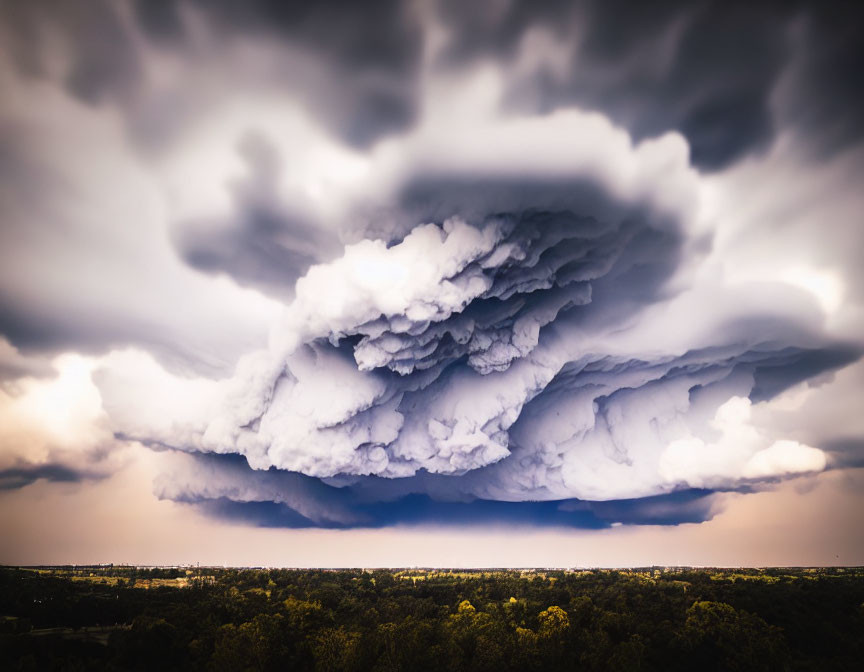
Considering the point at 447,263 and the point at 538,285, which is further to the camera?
the point at 538,285

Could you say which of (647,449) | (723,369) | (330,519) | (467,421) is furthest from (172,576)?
(723,369)

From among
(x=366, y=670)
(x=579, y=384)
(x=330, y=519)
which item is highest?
(x=579, y=384)

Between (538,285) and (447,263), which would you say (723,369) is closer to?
(538,285)

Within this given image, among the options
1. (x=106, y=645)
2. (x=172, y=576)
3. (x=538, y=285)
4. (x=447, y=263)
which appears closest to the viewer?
(x=106, y=645)

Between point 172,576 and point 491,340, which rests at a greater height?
point 491,340

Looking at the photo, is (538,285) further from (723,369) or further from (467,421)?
(723,369)

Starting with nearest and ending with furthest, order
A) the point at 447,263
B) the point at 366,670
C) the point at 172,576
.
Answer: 1. the point at 366,670
2. the point at 447,263
3. the point at 172,576
